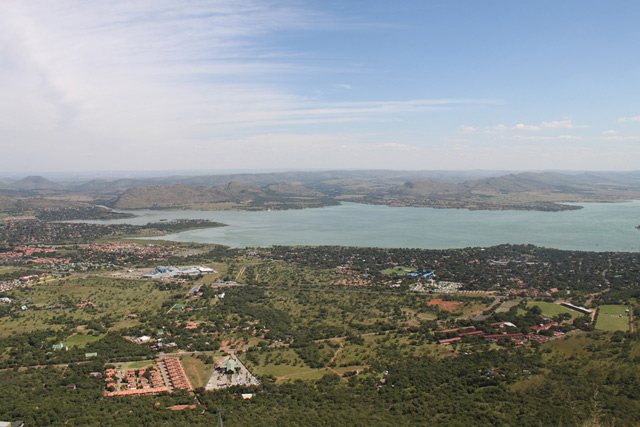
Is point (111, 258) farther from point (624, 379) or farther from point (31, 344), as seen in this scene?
point (624, 379)

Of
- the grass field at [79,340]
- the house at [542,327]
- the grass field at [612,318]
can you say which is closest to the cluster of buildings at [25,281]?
the grass field at [79,340]

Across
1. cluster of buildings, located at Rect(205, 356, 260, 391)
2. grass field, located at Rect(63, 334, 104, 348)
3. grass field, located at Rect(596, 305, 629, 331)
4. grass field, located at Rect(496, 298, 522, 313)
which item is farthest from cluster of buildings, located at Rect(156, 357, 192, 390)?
grass field, located at Rect(596, 305, 629, 331)

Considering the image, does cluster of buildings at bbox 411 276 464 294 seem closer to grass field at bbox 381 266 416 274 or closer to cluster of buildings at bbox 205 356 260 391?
grass field at bbox 381 266 416 274

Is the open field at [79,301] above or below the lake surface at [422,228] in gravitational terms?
below

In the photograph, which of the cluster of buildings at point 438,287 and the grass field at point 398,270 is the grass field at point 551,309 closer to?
the cluster of buildings at point 438,287

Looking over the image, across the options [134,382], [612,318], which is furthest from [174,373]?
[612,318]

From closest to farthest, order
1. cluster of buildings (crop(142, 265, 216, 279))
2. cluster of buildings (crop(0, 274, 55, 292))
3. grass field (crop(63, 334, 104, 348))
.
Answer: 1. grass field (crop(63, 334, 104, 348))
2. cluster of buildings (crop(0, 274, 55, 292))
3. cluster of buildings (crop(142, 265, 216, 279))

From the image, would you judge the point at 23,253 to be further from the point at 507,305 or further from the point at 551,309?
the point at 551,309
